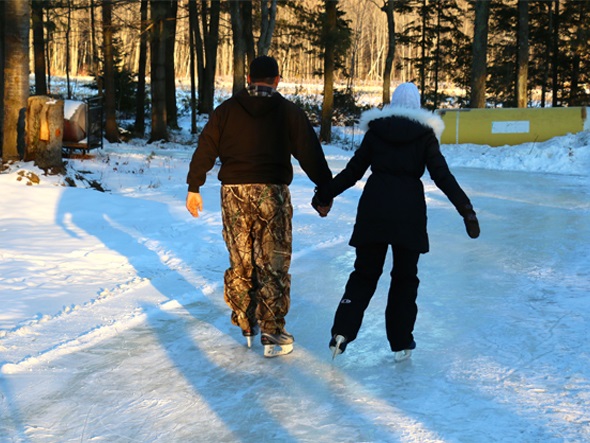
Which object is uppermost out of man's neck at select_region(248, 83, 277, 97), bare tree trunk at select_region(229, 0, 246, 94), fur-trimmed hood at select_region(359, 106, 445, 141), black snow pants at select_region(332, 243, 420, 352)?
bare tree trunk at select_region(229, 0, 246, 94)

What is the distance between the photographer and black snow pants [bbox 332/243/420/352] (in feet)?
15.1

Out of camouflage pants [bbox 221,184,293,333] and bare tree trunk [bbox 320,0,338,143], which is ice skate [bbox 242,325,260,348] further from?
bare tree trunk [bbox 320,0,338,143]

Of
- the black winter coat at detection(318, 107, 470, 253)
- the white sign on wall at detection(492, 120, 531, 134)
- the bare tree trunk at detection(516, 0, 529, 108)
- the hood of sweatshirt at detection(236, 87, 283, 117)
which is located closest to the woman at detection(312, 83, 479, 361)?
the black winter coat at detection(318, 107, 470, 253)

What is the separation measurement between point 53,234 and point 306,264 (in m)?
2.98

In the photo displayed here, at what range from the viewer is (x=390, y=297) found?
4.77 m

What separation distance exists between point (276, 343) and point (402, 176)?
1.35 m

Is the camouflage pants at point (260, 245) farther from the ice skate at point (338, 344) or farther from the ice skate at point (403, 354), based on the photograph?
the ice skate at point (403, 354)

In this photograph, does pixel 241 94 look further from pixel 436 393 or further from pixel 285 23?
pixel 285 23

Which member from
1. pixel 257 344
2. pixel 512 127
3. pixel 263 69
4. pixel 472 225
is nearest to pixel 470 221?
pixel 472 225

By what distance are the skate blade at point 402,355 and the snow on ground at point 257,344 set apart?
0.06m

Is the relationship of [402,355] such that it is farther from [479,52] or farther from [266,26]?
[479,52]

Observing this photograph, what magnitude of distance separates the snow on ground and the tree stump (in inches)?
30.0

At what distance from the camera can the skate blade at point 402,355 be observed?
4.78 m

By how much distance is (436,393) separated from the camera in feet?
13.8
